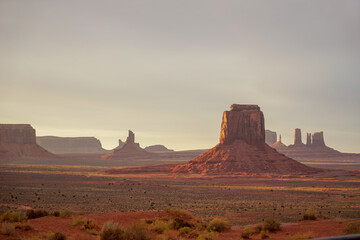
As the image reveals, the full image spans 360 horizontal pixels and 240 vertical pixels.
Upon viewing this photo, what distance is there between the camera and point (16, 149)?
17388 cm

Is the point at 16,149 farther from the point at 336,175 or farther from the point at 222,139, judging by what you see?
the point at 336,175

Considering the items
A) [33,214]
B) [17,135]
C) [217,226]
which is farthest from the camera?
[17,135]

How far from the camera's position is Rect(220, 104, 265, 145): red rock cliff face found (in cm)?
9562

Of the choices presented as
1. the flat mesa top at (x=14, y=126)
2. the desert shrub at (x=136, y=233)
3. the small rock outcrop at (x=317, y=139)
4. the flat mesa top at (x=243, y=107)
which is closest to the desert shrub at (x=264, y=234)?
the desert shrub at (x=136, y=233)

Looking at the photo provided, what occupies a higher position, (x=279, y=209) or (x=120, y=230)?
(x=120, y=230)

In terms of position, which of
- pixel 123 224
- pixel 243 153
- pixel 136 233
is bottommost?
pixel 123 224

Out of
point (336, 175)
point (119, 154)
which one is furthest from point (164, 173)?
point (119, 154)

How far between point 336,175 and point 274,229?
225ft

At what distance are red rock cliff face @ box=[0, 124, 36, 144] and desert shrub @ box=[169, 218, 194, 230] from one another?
177 metres

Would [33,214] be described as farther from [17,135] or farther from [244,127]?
[17,135]

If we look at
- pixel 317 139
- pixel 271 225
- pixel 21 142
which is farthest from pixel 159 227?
pixel 317 139

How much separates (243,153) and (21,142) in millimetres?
130023

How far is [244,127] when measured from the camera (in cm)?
9588

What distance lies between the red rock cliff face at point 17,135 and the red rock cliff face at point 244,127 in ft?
396
